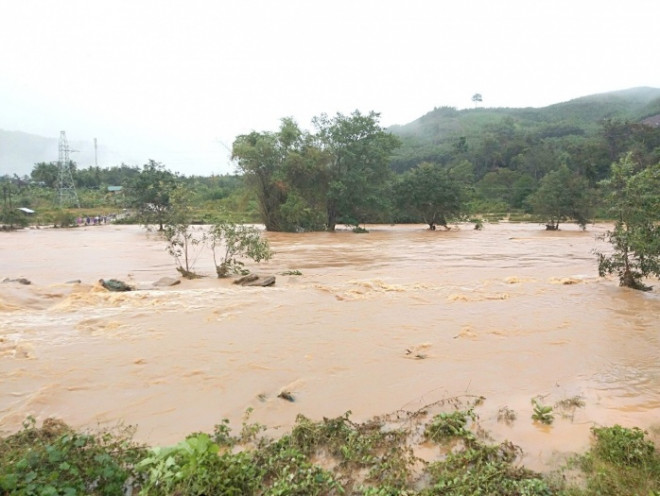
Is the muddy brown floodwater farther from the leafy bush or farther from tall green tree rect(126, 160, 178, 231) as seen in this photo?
tall green tree rect(126, 160, 178, 231)

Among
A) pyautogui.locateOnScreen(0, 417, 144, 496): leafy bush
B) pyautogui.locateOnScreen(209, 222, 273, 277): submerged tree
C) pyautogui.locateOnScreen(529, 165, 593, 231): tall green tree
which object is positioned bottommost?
pyautogui.locateOnScreen(0, 417, 144, 496): leafy bush

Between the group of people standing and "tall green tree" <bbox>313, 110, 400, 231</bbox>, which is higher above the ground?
"tall green tree" <bbox>313, 110, 400, 231</bbox>

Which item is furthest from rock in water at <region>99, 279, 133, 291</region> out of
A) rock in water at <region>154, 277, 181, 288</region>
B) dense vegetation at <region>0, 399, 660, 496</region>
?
dense vegetation at <region>0, 399, 660, 496</region>

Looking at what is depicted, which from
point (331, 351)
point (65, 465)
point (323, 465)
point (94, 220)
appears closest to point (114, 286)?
point (331, 351)

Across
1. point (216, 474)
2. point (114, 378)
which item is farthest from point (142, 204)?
point (216, 474)

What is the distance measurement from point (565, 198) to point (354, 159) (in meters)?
14.5

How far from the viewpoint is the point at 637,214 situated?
9852mm

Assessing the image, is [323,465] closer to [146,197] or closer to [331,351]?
[331,351]

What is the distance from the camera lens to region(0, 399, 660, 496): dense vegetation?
2885 millimetres

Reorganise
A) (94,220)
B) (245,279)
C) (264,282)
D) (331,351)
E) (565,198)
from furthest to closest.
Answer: (94,220), (565,198), (245,279), (264,282), (331,351)

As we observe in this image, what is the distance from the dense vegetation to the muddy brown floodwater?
37 cm

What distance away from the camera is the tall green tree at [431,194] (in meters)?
31.6

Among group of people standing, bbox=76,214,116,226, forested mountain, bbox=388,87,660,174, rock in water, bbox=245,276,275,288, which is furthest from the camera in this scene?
forested mountain, bbox=388,87,660,174

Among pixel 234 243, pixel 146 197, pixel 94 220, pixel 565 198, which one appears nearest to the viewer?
pixel 234 243
